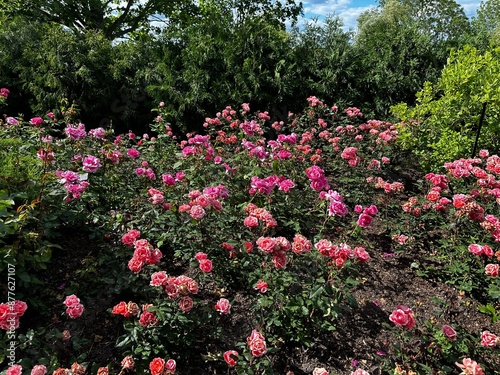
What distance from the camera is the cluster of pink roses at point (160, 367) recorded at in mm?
1561

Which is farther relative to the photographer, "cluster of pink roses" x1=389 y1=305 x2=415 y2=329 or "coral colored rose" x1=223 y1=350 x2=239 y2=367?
"cluster of pink roses" x1=389 y1=305 x2=415 y2=329

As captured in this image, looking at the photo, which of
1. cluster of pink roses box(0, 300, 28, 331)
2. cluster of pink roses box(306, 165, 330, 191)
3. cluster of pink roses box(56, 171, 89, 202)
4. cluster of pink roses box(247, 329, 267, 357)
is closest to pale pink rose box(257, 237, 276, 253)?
cluster of pink roses box(247, 329, 267, 357)

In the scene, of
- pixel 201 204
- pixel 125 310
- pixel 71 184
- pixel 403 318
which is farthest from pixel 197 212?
pixel 403 318

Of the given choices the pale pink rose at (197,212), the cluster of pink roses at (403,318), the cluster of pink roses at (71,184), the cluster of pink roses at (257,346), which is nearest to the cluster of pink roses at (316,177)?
the pale pink rose at (197,212)

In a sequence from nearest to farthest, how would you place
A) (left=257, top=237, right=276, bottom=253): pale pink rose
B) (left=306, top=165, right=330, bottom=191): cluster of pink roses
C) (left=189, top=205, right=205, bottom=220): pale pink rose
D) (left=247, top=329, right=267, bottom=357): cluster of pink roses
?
(left=247, top=329, right=267, bottom=357): cluster of pink roses, (left=257, top=237, right=276, bottom=253): pale pink rose, (left=189, top=205, right=205, bottom=220): pale pink rose, (left=306, top=165, right=330, bottom=191): cluster of pink roses

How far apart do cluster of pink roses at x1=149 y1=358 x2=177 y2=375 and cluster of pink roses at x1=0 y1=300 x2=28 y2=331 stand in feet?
2.18

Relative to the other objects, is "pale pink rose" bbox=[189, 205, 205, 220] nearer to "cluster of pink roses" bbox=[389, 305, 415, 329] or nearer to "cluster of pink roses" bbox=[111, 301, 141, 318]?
"cluster of pink roses" bbox=[111, 301, 141, 318]

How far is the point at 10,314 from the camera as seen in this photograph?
164 cm

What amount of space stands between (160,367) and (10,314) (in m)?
0.73

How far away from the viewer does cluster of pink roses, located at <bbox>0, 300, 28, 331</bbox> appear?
1.62m

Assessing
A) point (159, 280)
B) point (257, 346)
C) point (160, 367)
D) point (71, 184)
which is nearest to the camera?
point (160, 367)

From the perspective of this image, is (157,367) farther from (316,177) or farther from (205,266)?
(316,177)

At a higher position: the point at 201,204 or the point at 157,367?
the point at 201,204

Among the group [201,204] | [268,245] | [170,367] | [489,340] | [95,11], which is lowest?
[489,340]
